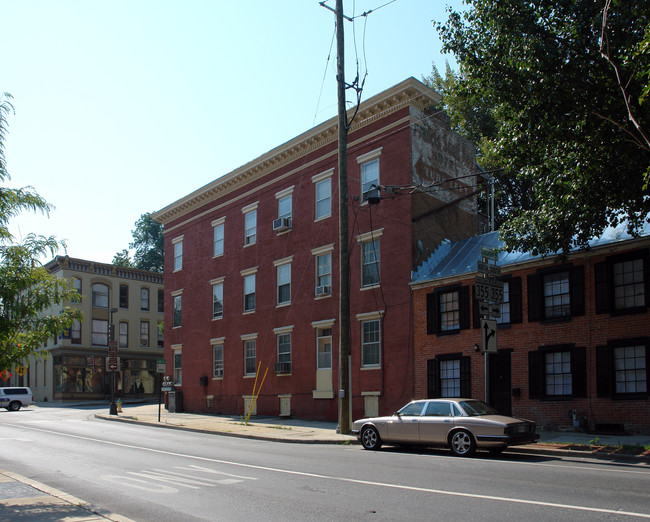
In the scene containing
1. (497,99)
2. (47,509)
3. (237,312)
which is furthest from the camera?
(237,312)

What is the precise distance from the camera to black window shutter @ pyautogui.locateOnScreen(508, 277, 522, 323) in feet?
69.9

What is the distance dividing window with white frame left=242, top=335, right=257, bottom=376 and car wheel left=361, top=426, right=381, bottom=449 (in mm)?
15476

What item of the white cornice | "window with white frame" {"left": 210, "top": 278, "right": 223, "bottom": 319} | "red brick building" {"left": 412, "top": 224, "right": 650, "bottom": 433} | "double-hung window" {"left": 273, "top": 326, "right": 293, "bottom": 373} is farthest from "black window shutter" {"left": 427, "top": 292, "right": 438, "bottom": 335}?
"window with white frame" {"left": 210, "top": 278, "right": 223, "bottom": 319}

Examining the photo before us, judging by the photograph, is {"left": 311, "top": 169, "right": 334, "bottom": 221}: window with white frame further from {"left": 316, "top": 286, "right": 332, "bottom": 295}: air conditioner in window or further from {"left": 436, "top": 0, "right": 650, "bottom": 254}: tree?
{"left": 436, "top": 0, "right": 650, "bottom": 254}: tree

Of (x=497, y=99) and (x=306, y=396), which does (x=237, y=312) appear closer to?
(x=306, y=396)

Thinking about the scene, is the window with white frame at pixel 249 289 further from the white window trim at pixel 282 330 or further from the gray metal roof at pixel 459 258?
the gray metal roof at pixel 459 258

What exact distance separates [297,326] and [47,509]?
68.5 ft

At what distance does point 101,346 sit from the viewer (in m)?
57.4

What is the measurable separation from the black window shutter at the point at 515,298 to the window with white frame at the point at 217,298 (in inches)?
702

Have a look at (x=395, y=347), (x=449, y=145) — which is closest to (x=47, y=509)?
(x=395, y=347)

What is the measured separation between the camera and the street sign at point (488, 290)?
1692 centimetres

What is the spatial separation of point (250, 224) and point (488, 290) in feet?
60.1

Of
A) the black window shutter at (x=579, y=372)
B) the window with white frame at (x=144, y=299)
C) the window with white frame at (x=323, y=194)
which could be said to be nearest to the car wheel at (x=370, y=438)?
the black window shutter at (x=579, y=372)

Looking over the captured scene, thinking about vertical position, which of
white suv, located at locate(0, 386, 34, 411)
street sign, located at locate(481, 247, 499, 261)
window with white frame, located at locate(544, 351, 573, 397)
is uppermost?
street sign, located at locate(481, 247, 499, 261)
